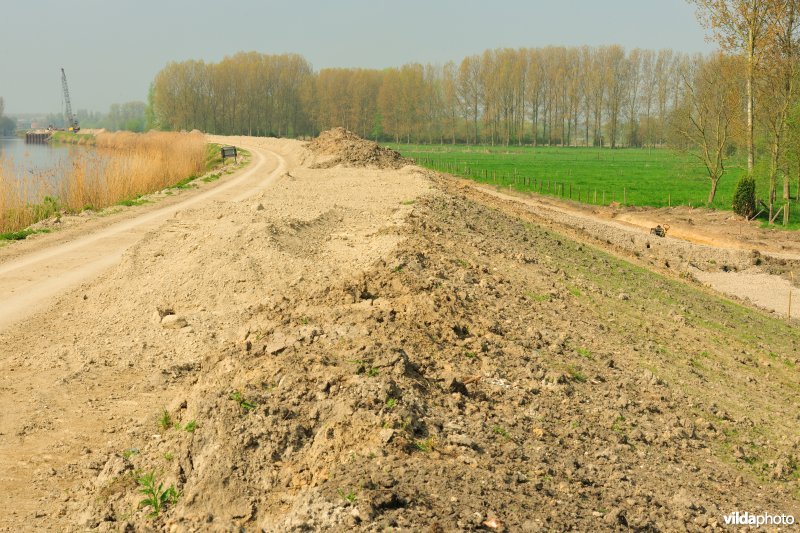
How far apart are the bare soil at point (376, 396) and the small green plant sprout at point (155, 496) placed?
0.07 meters

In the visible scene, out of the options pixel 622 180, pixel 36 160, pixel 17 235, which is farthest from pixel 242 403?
pixel 622 180

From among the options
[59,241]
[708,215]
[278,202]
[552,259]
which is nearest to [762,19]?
[708,215]

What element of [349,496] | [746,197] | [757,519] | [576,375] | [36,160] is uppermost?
[36,160]

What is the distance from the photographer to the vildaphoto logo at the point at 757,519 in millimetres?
6508

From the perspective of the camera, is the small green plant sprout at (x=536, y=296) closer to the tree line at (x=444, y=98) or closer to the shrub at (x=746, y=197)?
the shrub at (x=746, y=197)

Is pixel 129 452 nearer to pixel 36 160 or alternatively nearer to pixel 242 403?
pixel 242 403

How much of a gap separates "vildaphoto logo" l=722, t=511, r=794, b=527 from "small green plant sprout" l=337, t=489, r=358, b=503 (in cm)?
325

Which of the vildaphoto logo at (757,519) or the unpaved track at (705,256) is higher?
the vildaphoto logo at (757,519)

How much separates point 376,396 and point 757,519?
135 inches

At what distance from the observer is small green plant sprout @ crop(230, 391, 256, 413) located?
655 centimetres

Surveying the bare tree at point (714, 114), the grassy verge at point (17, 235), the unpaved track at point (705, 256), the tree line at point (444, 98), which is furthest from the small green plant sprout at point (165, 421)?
the tree line at point (444, 98)

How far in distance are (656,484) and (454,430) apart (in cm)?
190

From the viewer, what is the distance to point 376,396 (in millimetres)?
6586

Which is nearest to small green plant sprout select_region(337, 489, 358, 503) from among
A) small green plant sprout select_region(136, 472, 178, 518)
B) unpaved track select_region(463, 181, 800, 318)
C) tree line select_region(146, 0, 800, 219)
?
small green plant sprout select_region(136, 472, 178, 518)
